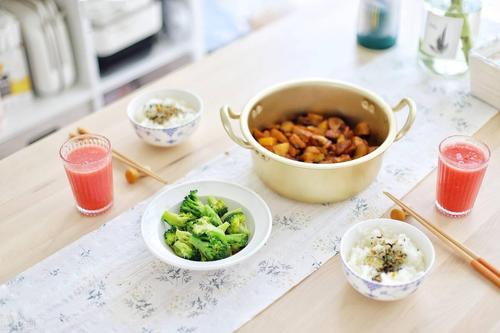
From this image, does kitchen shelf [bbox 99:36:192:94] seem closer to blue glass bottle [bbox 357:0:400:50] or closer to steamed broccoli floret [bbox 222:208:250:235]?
blue glass bottle [bbox 357:0:400:50]

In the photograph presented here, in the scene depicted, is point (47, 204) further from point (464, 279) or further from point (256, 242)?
point (464, 279)

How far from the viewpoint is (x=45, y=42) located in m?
2.33

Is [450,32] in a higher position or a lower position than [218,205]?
higher

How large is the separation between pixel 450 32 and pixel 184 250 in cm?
98

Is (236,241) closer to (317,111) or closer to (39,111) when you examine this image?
(317,111)

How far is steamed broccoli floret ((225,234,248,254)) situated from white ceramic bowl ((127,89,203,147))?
0.39 metres

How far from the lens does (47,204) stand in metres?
1.41

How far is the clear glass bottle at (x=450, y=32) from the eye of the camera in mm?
1679

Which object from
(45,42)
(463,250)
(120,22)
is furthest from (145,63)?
(463,250)

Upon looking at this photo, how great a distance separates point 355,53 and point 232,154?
625mm

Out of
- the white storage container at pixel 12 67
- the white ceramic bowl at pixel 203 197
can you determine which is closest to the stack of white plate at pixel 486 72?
the white ceramic bowl at pixel 203 197

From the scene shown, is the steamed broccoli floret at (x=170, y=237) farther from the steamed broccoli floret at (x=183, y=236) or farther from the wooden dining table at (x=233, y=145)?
the wooden dining table at (x=233, y=145)

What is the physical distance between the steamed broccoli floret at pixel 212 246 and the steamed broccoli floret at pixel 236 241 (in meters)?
0.01

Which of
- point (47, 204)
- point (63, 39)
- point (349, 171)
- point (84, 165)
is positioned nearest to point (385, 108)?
point (349, 171)
